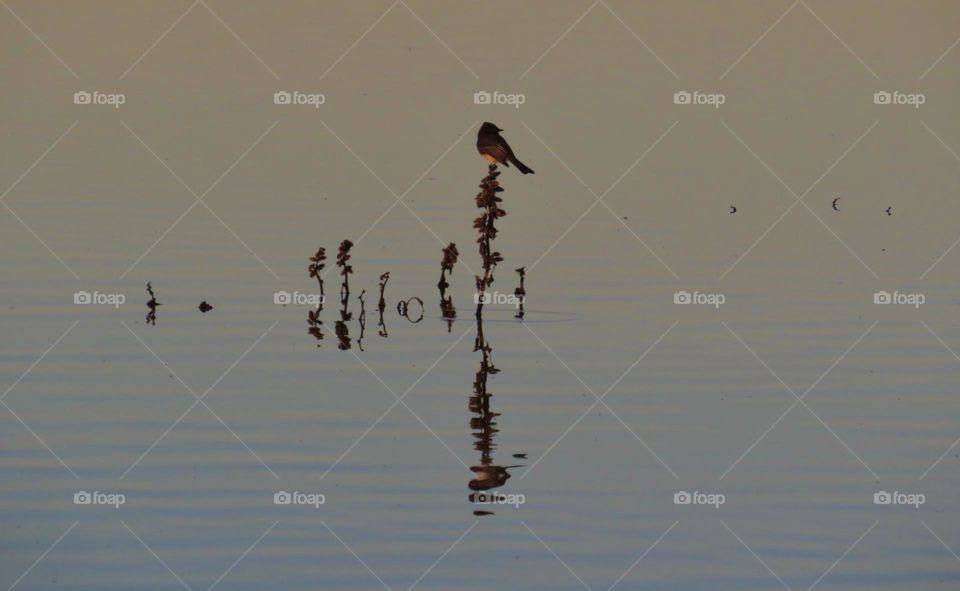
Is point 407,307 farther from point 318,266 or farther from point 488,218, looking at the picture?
point 488,218

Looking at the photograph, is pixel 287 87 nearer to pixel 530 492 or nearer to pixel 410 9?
pixel 410 9

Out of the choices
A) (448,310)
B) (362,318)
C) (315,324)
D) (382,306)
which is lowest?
(315,324)

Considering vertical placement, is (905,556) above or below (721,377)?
below

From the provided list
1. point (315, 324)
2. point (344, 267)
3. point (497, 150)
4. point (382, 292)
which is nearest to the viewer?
point (315, 324)

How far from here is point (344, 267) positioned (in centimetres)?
2180

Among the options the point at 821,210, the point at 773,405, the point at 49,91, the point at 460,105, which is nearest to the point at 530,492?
the point at 773,405

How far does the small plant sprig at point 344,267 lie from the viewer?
2152cm

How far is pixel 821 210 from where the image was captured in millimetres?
27766

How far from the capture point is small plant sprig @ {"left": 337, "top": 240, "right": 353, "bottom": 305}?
21.5 meters

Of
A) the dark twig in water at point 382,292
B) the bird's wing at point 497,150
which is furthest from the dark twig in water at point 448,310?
the bird's wing at point 497,150

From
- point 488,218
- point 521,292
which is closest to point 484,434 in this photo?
point 488,218

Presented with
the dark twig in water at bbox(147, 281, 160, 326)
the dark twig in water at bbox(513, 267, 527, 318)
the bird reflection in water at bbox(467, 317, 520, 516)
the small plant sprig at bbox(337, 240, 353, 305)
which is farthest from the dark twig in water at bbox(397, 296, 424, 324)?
the dark twig in water at bbox(147, 281, 160, 326)

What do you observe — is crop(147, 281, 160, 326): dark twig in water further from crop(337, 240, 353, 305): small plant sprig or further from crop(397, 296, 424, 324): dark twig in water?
crop(397, 296, 424, 324): dark twig in water

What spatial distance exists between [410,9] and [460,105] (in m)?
11.8
